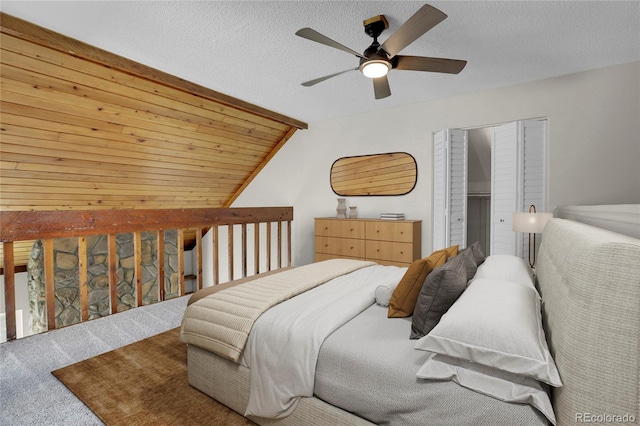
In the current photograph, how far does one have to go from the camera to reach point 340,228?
4.56 metres

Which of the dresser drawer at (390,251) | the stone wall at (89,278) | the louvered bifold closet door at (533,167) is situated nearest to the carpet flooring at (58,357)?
the stone wall at (89,278)

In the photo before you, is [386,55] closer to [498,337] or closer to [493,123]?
[498,337]

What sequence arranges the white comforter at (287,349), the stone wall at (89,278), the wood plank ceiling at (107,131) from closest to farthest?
the white comforter at (287,349) < the wood plank ceiling at (107,131) < the stone wall at (89,278)

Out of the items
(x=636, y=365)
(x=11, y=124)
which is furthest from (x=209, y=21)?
(x=636, y=365)

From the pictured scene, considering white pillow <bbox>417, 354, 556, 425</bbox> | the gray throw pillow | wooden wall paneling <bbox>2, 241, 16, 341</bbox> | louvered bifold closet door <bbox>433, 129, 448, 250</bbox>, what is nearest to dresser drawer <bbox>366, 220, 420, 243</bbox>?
louvered bifold closet door <bbox>433, 129, 448, 250</bbox>

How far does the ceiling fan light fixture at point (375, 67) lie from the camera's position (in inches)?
91.2

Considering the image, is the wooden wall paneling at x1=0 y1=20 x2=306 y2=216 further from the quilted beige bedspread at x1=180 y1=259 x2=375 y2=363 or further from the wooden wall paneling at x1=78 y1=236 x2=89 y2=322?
the quilted beige bedspread at x1=180 y1=259 x2=375 y2=363

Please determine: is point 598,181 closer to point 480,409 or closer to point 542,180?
point 542,180

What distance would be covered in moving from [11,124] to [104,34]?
1.40 m

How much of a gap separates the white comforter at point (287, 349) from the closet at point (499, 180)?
8.85ft

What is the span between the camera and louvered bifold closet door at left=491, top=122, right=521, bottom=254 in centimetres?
363

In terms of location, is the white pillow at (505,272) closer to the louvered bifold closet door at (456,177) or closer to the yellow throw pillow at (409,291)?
the yellow throw pillow at (409,291)

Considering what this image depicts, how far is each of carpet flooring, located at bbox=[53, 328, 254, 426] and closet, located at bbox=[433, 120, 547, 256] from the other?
318cm

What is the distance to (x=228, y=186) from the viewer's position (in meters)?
5.80
